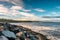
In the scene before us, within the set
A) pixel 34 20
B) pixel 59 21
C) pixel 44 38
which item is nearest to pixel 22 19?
pixel 34 20

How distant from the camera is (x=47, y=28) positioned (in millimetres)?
5055

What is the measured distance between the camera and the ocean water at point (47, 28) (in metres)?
4.82

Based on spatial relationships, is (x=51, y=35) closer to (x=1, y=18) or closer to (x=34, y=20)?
(x=34, y=20)

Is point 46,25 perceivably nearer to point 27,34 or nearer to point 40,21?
point 40,21

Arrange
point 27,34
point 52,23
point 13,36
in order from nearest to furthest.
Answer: point 13,36 → point 27,34 → point 52,23

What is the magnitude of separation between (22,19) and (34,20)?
38cm

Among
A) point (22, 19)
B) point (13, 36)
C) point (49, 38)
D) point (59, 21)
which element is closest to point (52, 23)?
point (59, 21)

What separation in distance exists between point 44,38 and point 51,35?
431mm

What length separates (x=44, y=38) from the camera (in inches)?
177

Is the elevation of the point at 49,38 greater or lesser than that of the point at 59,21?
lesser

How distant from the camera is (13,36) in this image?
3.70 m

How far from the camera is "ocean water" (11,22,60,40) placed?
4.82 meters

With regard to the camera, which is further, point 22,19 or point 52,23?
point 52,23

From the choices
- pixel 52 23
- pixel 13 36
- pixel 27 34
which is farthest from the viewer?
pixel 52 23
